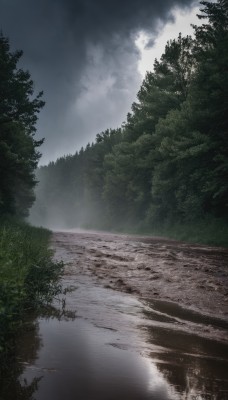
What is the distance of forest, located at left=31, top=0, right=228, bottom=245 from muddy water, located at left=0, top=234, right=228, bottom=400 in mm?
13832

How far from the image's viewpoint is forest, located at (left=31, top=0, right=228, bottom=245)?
2002 centimetres

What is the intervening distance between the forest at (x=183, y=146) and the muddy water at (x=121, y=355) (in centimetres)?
1383

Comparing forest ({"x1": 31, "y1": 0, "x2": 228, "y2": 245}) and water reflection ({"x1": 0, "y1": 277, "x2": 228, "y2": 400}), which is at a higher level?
forest ({"x1": 31, "y1": 0, "x2": 228, "y2": 245})

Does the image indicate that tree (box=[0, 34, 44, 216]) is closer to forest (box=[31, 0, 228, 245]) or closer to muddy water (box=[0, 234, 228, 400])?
forest (box=[31, 0, 228, 245])

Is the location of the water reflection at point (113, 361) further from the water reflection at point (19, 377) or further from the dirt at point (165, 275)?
the dirt at point (165, 275)

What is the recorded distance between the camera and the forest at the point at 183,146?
65.7ft

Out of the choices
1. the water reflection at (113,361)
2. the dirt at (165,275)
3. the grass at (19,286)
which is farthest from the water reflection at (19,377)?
the dirt at (165,275)

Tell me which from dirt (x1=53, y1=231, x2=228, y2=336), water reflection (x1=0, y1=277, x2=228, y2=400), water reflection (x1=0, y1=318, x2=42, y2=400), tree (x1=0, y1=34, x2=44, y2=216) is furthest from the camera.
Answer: tree (x1=0, y1=34, x2=44, y2=216)

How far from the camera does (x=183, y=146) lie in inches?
837

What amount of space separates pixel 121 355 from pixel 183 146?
732 inches

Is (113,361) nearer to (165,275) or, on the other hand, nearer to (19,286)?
(19,286)

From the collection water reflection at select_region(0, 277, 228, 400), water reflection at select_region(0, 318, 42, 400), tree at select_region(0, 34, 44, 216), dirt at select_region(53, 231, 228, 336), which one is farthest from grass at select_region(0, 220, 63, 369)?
tree at select_region(0, 34, 44, 216)

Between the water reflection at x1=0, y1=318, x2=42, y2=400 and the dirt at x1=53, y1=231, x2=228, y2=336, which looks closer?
the water reflection at x1=0, y1=318, x2=42, y2=400

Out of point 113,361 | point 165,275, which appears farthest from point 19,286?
point 165,275
